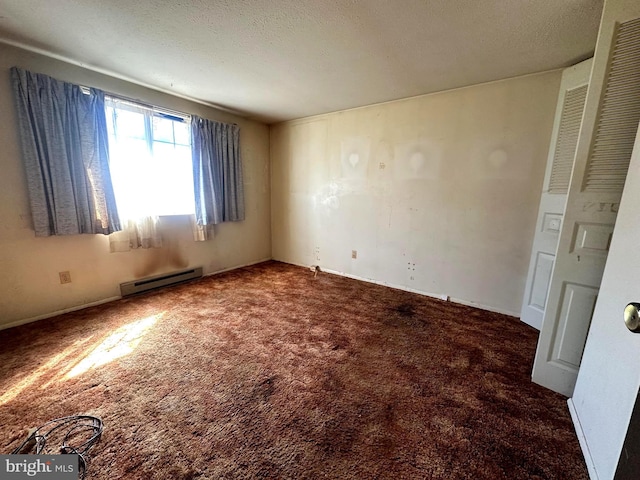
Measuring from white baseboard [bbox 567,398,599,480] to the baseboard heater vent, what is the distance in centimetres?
381

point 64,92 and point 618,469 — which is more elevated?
point 64,92

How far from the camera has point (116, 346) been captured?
1986 millimetres

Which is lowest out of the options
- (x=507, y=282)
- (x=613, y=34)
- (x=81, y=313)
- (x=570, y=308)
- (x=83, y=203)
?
(x=81, y=313)

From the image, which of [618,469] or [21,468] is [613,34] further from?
[21,468]

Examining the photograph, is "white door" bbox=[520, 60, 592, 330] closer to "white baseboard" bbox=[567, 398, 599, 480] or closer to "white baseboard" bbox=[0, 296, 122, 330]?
"white baseboard" bbox=[567, 398, 599, 480]

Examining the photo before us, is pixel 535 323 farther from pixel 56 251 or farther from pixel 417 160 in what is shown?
pixel 56 251

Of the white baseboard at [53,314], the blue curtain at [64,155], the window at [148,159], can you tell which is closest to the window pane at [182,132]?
the window at [148,159]

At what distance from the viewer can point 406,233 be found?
10.6 feet

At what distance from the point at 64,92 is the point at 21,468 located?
9.12ft

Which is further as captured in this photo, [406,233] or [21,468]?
[406,233]

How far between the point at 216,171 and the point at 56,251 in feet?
6.17

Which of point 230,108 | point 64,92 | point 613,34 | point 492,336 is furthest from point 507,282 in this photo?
point 64,92

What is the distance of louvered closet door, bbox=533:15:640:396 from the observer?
129 centimetres

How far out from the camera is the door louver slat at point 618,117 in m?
1.27
